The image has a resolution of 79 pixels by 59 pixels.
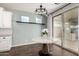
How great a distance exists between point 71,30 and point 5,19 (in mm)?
1216

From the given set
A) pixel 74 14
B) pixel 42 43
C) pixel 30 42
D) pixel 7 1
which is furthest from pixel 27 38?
pixel 74 14

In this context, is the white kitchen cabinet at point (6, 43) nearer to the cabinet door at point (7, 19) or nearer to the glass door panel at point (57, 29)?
the cabinet door at point (7, 19)

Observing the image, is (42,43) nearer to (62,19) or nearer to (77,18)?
(62,19)

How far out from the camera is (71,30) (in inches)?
62.4

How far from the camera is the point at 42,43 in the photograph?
1.57 m

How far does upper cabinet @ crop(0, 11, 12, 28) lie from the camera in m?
1.51

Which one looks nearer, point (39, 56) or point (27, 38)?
point (39, 56)

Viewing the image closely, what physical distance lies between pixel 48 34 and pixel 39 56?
43 cm

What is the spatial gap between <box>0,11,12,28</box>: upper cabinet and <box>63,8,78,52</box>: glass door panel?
1.03 m

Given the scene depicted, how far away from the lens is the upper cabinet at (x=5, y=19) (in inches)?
59.6

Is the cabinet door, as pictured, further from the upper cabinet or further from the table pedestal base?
the table pedestal base

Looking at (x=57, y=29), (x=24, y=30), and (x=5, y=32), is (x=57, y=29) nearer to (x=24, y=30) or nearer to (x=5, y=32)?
(x=24, y=30)

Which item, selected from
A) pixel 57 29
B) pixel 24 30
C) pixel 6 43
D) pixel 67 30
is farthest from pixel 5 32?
pixel 67 30

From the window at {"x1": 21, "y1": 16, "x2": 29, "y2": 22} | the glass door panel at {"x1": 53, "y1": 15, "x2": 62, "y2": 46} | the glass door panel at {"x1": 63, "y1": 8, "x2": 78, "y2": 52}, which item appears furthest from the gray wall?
the glass door panel at {"x1": 63, "y1": 8, "x2": 78, "y2": 52}
